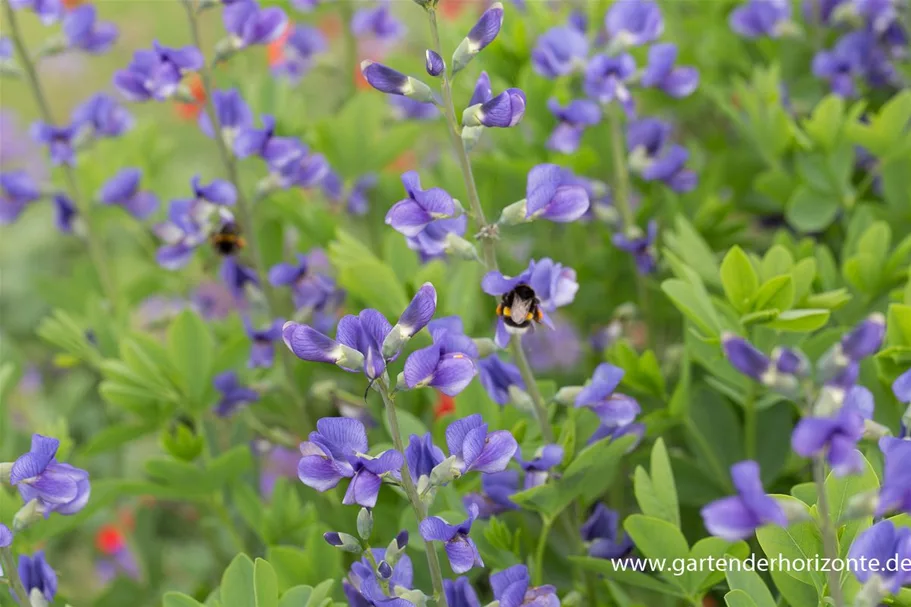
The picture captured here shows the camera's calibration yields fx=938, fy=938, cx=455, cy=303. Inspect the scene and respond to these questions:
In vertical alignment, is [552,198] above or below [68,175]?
above

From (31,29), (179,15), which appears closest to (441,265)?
(179,15)

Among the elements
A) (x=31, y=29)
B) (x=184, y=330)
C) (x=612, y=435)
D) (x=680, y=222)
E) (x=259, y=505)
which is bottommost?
(x=31, y=29)

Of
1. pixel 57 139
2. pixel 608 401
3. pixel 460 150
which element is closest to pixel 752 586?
pixel 608 401

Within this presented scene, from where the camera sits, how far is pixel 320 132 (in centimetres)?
219

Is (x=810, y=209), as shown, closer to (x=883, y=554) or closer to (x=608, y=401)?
(x=608, y=401)

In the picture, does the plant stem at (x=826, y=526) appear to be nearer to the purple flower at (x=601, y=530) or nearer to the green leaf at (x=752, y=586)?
the green leaf at (x=752, y=586)

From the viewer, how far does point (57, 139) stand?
202cm

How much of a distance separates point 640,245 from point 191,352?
88 cm

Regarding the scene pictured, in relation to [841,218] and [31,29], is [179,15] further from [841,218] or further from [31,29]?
[841,218]

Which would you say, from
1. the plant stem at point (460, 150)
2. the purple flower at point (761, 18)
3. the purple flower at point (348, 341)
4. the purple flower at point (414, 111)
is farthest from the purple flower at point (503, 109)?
the purple flower at point (761, 18)

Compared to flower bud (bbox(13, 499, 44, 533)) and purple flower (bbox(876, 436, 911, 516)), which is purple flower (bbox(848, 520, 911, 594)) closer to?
purple flower (bbox(876, 436, 911, 516))

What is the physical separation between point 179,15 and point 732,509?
6135 millimetres

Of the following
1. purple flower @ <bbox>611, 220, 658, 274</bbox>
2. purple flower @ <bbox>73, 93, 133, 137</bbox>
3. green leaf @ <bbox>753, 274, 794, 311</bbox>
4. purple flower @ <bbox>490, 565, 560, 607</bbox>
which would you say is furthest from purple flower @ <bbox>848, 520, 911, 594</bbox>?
purple flower @ <bbox>73, 93, 133, 137</bbox>

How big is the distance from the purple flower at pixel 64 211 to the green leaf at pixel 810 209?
5.23 ft
